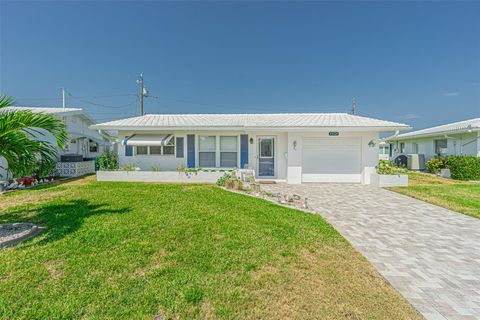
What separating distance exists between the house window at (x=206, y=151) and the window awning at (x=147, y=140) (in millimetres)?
2307

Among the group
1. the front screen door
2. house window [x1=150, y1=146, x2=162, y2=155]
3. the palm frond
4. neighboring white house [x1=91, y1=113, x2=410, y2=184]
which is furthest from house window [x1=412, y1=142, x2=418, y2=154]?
the palm frond

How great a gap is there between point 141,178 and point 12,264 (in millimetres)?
10956

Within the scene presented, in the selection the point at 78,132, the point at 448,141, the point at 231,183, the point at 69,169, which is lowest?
the point at 231,183

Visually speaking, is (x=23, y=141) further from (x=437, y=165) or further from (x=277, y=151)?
(x=437, y=165)

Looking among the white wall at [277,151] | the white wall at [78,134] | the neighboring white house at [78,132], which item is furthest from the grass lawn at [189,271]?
the white wall at [78,134]

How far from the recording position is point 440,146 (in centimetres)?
2173

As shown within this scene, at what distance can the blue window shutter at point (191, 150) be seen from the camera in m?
15.9

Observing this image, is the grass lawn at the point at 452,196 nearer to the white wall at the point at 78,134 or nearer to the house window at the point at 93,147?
the white wall at the point at 78,134

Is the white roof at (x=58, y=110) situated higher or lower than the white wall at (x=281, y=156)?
higher

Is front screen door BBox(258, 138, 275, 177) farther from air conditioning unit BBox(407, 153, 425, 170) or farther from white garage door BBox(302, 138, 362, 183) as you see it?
air conditioning unit BBox(407, 153, 425, 170)

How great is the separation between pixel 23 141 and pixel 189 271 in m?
5.28

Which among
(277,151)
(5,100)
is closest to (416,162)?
(277,151)

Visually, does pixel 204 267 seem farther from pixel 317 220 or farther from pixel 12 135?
pixel 12 135

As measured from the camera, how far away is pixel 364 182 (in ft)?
48.3
